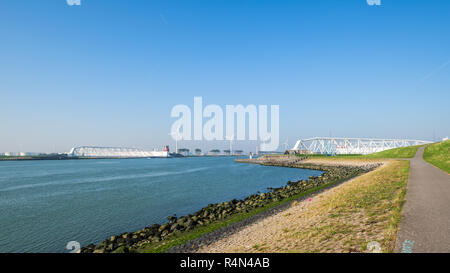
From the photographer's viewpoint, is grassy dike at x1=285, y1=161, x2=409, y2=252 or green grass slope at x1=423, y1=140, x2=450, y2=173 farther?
green grass slope at x1=423, y1=140, x2=450, y2=173

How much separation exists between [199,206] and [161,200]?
6524 mm

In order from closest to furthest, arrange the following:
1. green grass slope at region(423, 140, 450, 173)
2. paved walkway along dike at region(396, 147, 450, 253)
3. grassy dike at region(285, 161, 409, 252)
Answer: paved walkway along dike at region(396, 147, 450, 253)
grassy dike at region(285, 161, 409, 252)
green grass slope at region(423, 140, 450, 173)

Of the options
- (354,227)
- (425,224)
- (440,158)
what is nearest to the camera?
(425,224)

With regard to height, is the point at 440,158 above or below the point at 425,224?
below

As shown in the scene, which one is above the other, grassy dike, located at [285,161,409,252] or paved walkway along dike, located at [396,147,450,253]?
paved walkway along dike, located at [396,147,450,253]

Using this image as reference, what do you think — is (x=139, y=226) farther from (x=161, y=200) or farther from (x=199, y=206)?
(x=161, y=200)

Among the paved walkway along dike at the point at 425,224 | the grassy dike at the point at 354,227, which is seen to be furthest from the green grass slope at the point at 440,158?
the grassy dike at the point at 354,227

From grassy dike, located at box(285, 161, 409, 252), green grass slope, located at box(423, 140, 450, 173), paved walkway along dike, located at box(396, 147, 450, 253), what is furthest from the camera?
green grass slope, located at box(423, 140, 450, 173)

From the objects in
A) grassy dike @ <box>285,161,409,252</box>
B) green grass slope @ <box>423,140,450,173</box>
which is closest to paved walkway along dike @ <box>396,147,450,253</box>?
grassy dike @ <box>285,161,409,252</box>

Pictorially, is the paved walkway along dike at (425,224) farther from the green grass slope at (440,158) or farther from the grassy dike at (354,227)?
the green grass slope at (440,158)

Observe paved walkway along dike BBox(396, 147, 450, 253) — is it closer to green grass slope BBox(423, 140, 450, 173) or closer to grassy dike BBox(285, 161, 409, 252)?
grassy dike BBox(285, 161, 409, 252)

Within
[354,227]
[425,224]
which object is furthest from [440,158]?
[354,227]

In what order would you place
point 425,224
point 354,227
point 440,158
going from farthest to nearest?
1. point 440,158
2. point 354,227
3. point 425,224

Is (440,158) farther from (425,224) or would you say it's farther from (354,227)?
(354,227)
